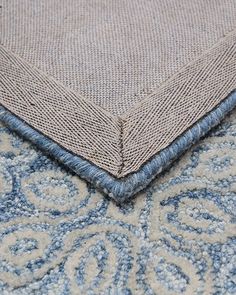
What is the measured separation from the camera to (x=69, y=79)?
0.73 metres

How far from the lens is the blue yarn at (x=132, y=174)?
603 mm

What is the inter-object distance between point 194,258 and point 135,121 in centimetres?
19

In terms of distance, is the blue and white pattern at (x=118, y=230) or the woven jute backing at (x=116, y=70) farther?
the woven jute backing at (x=116, y=70)

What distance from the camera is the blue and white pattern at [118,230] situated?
0.54 meters

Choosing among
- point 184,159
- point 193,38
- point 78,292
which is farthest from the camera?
point 193,38

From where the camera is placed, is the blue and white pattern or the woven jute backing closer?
the blue and white pattern

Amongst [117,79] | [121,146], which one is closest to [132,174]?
[121,146]

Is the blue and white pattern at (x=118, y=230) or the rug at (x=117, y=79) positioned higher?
the rug at (x=117, y=79)

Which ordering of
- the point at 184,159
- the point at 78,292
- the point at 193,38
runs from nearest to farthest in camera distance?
the point at 78,292
the point at 184,159
the point at 193,38

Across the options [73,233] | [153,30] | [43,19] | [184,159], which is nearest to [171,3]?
[153,30]

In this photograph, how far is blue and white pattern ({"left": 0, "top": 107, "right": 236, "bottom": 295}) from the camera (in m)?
0.54

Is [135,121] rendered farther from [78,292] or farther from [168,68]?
[78,292]

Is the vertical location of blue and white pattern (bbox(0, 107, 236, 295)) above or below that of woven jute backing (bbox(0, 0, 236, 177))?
below

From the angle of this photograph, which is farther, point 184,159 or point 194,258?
point 184,159
